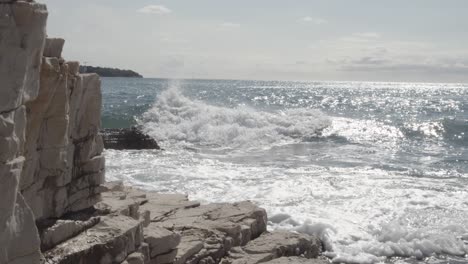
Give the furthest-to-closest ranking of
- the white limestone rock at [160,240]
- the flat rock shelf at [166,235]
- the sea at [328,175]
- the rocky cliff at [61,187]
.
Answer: the sea at [328,175] → the white limestone rock at [160,240] → the flat rock shelf at [166,235] → the rocky cliff at [61,187]

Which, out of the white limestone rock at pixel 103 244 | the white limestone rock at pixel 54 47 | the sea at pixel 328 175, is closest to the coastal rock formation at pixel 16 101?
the white limestone rock at pixel 103 244

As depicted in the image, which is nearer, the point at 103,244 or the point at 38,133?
the point at 38,133

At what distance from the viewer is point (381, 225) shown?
1174 centimetres

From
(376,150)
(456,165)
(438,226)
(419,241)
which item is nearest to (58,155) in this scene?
(419,241)

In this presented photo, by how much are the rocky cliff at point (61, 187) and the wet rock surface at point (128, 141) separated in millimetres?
12072

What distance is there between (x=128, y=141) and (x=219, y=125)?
9.01 meters

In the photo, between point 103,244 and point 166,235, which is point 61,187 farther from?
point 166,235

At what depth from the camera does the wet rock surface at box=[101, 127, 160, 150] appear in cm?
2069

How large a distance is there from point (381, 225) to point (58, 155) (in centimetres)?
755

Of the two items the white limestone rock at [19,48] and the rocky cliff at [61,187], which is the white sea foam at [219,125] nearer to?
the rocky cliff at [61,187]

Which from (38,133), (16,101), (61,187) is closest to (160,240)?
(61,187)

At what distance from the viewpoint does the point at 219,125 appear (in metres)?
29.5

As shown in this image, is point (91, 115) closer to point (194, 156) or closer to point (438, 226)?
point (438, 226)

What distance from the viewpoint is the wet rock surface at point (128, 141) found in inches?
814
